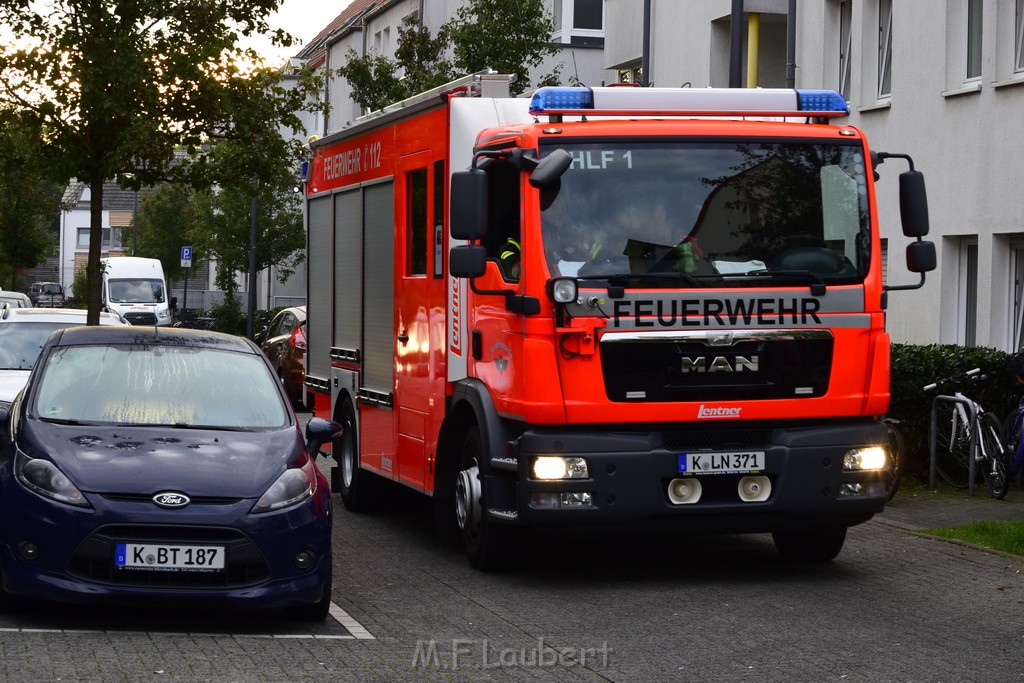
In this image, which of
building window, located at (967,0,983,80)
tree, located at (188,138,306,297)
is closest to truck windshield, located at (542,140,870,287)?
building window, located at (967,0,983,80)

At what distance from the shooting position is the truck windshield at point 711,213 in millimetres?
9883

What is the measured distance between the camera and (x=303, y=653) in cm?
794

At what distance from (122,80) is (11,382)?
4.11 m

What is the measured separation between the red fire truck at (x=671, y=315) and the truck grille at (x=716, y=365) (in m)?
0.01

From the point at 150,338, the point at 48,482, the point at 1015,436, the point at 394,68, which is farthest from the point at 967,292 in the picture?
the point at 394,68

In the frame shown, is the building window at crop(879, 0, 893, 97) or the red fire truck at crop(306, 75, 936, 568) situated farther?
the building window at crop(879, 0, 893, 97)

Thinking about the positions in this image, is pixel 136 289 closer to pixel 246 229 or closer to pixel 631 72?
pixel 246 229

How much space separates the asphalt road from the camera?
764 cm

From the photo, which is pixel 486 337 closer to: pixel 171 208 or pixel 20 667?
pixel 20 667

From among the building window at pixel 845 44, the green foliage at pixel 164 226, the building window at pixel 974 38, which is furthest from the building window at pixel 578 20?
the green foliage at pixel 164 226

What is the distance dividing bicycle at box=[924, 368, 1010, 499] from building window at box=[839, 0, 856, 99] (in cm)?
750

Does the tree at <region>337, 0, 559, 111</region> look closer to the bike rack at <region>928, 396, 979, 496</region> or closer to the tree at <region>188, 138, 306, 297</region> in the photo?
the bike rack at <region>928, 396, 979, 496</region>

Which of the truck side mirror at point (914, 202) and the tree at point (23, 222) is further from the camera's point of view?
the tree at point (23, 222)

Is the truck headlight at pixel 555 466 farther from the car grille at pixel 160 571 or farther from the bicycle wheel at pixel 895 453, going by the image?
the bicycle wheel at pixel 895 453
